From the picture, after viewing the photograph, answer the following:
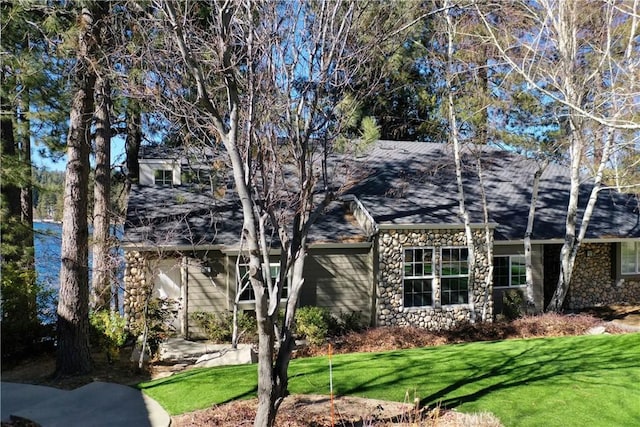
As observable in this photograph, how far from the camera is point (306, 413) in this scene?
702 centimetres

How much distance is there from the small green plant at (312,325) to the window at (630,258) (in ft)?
38.9

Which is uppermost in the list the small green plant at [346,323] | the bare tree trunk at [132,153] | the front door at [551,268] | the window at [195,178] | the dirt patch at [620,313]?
the bare tree trunk at [132,153]

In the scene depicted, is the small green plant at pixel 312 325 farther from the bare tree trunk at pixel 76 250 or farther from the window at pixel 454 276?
the bare tree trunk at pixel 76 250

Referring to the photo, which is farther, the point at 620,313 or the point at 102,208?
the point at 620,313

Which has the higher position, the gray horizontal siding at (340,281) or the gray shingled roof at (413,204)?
the gray shingled roof at (413,204)

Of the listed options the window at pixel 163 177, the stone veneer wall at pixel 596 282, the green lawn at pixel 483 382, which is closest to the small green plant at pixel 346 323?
the green lawn at pixel 483 382

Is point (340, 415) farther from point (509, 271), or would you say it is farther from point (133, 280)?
point (509, 271)

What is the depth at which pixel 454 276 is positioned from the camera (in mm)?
14742

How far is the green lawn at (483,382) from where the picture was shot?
282 inches

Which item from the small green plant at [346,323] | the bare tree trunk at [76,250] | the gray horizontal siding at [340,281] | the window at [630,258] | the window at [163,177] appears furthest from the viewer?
the window at [630,258]

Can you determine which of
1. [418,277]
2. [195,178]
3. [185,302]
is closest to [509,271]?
[418,277]

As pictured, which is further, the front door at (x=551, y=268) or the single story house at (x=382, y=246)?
the front door at (x=551, y=268)

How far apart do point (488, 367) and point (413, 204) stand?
6.81 m

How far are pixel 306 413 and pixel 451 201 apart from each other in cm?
1064
